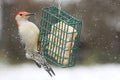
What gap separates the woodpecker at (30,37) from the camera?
274 inches

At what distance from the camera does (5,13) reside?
11203 mm

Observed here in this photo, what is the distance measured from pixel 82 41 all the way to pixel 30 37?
4.07 m

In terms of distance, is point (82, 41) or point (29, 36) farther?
point (82, 41)

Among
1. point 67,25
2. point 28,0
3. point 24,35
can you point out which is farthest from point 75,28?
point 28,0

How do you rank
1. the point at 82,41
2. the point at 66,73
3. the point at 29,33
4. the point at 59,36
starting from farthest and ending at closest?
the point at 82,41
the point at 66,73
the point at 29,33
the point at 59,36

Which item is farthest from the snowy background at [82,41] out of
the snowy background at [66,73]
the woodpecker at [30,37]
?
the woodpecker at [30,37]

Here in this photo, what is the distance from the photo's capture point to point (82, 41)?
36.3ft

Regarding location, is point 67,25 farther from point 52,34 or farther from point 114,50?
point 114,50

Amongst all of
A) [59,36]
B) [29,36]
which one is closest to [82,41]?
[29,36]

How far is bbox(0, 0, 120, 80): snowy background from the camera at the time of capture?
10742 millimetres

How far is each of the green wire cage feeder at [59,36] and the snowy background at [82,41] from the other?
3610mm

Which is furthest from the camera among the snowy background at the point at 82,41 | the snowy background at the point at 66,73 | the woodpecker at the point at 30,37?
the snowy background at the point at 82,41

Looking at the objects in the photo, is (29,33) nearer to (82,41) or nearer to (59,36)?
(59,36)

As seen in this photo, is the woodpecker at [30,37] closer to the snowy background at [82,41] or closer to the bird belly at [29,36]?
the bird belly at [29,36]
